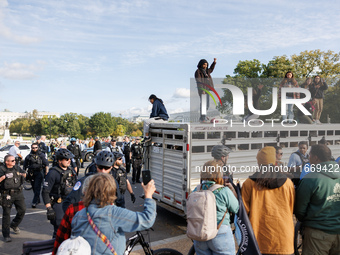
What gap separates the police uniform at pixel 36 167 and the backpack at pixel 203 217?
716 cm

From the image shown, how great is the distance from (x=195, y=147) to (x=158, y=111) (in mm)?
2872

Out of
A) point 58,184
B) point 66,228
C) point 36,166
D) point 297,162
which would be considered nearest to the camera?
point 66,228

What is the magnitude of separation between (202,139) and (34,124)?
4994 inches

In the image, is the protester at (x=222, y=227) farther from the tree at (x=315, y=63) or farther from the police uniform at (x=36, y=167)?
the tree at (x=315, y=63)

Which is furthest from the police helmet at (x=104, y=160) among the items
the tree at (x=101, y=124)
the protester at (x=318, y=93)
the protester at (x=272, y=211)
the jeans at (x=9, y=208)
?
the tree at (x=101, y=124)

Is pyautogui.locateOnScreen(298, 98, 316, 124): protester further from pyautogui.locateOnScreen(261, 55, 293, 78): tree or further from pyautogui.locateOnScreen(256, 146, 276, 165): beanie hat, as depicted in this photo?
pyautogui.locateOnScreen(261, 55, 293, 78): tree

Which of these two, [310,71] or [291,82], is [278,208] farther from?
[310,71]

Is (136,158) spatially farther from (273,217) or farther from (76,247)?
(76,247)

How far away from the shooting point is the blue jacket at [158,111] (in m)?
8.94

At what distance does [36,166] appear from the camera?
897cm

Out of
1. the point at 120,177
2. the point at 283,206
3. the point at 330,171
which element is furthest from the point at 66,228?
the point at 120,177

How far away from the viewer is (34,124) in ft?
395

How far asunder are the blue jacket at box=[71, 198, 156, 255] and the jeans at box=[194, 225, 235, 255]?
2.87 ft

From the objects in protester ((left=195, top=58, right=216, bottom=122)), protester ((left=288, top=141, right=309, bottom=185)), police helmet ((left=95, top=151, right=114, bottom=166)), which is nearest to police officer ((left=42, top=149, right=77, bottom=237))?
police helmet ((left=95, top=151, right=114, bottom=166))
